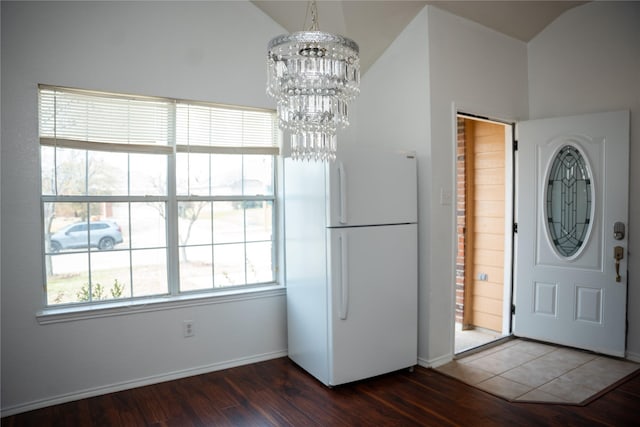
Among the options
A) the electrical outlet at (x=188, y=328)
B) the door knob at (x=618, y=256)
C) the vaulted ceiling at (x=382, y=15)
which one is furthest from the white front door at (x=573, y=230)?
the electrical outlet at (x=188, y=328)

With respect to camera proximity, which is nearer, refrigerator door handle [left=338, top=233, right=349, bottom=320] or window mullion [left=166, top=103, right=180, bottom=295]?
refrigerator door handle [left=338, top=233, right=349, bottom=320]

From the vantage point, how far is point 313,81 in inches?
80.0

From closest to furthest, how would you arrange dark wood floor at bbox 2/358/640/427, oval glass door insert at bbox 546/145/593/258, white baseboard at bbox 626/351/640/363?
1. dark wood floor at bbox 2/358/640/427
2. white baseboard at bbox 626/351/640/363
3. oval glass door insert at bbox 546/145/593/258

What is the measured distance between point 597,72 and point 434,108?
60.1 inches

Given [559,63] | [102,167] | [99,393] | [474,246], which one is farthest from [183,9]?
[474,246]

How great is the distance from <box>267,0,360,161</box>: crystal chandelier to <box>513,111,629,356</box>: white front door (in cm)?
240

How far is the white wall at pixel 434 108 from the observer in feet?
10.7

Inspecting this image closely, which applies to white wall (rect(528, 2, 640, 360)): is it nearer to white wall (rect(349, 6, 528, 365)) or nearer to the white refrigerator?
white wall (rect(349, 6, 528, 365))

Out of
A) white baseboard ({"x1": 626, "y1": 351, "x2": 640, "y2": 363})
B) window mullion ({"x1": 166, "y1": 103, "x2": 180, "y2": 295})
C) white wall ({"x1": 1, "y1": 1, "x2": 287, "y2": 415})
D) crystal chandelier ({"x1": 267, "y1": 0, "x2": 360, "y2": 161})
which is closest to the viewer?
crystal chandelier ({"x1": 267, "y1": 0, "x2": 360, "y2": 161})

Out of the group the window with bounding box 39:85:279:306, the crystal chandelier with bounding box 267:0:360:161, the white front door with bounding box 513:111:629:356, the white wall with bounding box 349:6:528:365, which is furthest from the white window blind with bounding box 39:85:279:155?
the white front door with bounding box 513:111:629:356

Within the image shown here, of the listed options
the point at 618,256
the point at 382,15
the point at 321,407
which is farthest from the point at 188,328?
the point at 618,256

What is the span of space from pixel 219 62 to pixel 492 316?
3.52m

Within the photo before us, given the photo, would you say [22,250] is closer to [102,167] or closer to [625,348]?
[102,167]

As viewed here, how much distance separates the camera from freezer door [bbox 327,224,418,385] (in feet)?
9.52
